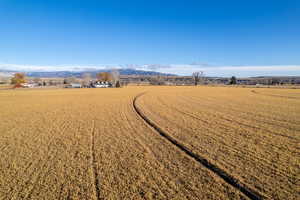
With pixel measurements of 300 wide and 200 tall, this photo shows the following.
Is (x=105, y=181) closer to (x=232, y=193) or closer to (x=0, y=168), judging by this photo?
(x=232, y=193)

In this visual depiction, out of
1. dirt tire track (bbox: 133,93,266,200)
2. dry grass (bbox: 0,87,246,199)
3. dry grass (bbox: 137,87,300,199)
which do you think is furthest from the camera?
dry grass (bbox: 137,87,300,199)

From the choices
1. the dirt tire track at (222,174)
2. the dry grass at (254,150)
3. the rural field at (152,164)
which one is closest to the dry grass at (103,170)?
the rural field at (152,164)

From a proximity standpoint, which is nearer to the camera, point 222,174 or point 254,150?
point 222,174

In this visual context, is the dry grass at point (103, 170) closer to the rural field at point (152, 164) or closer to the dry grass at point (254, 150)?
the rural field at point (152, 164)

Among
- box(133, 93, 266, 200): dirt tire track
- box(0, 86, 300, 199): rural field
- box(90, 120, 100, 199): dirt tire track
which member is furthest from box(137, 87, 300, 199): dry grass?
box(90, 120, 100, 199): dirt tire track

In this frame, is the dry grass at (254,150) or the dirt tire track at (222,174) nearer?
the dirt tire track at (222,174)

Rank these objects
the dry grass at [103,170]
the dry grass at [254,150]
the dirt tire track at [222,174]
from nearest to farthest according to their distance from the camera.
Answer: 1. the dirt tire track at [222,174]
2. the dry grass at [103,170]
3. the dry grass at [254,150]

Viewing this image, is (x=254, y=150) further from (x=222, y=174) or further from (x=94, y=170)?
(x=94, y=170)

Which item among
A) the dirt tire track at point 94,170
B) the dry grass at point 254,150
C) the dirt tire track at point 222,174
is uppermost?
the dry grass at point 254,150

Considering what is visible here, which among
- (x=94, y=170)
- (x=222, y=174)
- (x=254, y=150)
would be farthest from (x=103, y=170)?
(x=254, y=150)

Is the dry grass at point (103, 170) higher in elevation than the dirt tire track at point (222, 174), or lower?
lower

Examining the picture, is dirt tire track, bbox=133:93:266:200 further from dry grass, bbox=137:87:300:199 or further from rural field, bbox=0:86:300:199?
dry grass, bbox=137:87:300:199

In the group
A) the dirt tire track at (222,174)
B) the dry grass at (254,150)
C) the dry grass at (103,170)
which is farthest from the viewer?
the dry grass at (254,150)

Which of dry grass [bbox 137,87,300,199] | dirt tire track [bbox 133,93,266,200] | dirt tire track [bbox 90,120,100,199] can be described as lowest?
dirt tire track [bbox 90,120,100,199]
